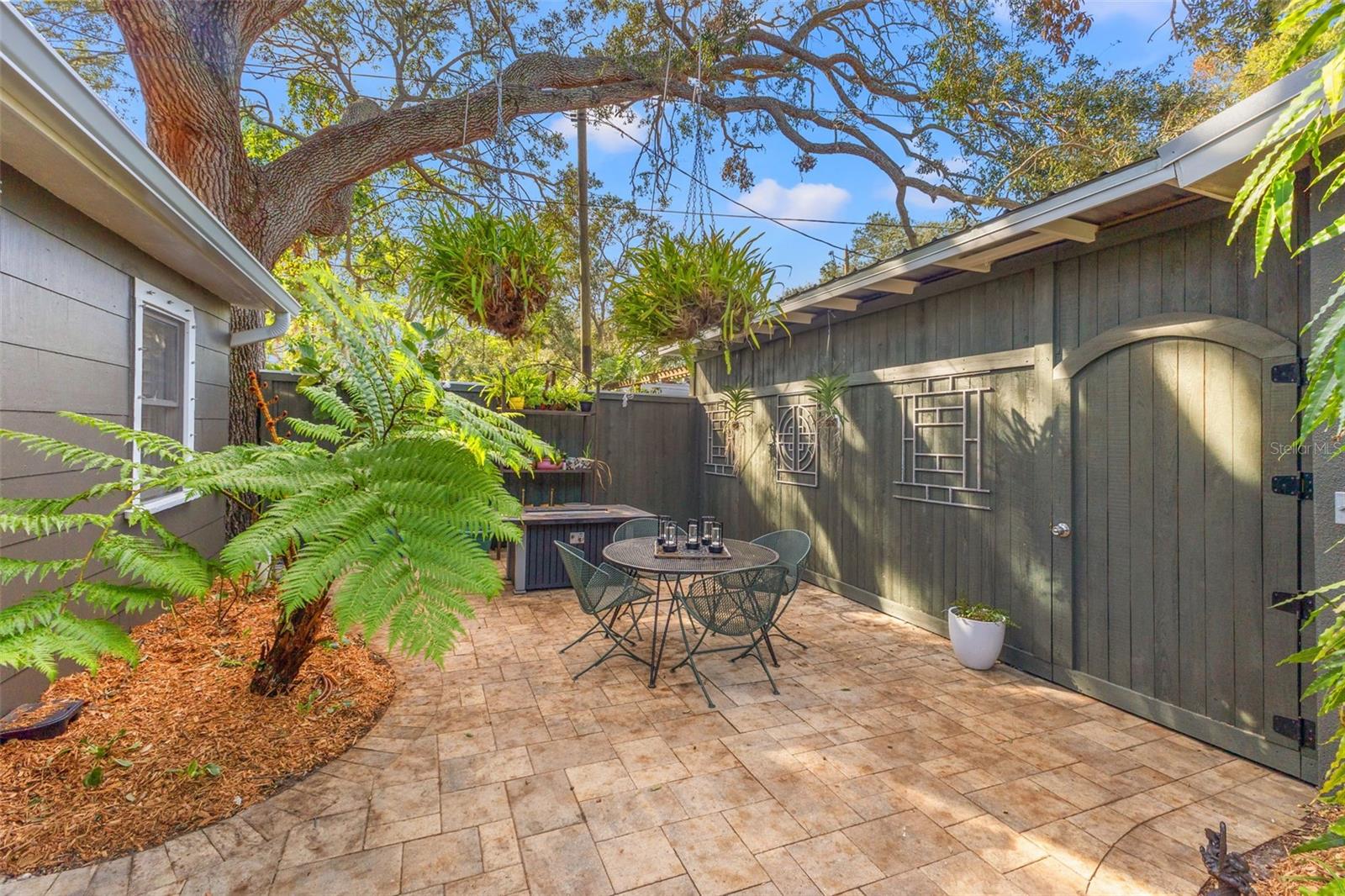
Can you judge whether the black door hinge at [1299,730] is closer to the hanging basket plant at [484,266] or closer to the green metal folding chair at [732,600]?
the green metal folding chair at [732,600]

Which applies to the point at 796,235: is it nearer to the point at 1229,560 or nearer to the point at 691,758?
the point at 1229,560

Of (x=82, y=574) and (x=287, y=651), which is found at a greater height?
(x=82, y=574)

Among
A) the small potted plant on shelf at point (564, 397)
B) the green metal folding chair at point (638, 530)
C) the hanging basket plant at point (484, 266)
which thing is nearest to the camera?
the hanging basket plant at point (484, 266)

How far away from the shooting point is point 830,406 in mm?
4969

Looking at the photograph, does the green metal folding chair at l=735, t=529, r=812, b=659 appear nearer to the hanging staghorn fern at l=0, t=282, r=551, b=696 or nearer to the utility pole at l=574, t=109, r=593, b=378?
the utility pole at l=574, t=109, r=593, b=378

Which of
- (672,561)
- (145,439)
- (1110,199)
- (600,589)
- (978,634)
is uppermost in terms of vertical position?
(1110,199)

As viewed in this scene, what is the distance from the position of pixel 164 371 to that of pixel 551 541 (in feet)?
9.74

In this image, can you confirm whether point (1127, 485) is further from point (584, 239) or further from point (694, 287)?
point (584, 239)

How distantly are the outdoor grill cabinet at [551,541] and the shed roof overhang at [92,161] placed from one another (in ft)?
9.26

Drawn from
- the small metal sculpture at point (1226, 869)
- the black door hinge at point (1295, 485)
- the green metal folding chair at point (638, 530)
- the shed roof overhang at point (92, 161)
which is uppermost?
the shed roof overhang at point (92, 161)

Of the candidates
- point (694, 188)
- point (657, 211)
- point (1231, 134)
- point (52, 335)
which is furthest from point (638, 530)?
point (1231, 134)

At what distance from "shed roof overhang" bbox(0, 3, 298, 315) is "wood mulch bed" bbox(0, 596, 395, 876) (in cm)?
188

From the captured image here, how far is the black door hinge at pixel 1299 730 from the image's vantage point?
239 cm

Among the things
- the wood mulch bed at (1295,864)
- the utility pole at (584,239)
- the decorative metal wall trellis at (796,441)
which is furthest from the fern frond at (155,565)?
the decorative metal wall trellis at (796,441)
